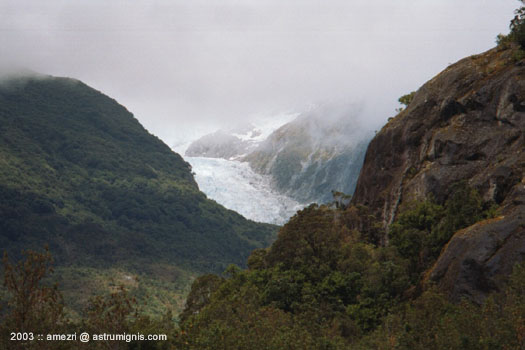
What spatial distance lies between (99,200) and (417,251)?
111488mm

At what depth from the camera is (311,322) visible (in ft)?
99.6

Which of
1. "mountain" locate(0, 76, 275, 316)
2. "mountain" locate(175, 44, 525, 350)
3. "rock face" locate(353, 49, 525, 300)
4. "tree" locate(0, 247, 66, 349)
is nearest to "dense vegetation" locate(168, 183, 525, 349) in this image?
"mountain" locate(175, 44, 525, 350)

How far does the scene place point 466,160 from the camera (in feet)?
121

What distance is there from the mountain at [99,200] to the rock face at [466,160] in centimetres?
5239

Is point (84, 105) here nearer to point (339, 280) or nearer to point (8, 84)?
point (8, 84)

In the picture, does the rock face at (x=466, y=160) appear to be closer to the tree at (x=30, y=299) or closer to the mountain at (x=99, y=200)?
the tree at (x=30, y=299)

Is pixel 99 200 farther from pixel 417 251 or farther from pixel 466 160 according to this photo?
pixel 466 160

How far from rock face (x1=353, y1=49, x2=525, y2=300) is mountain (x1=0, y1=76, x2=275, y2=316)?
52.4m

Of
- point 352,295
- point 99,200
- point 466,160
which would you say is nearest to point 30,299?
point 352,295

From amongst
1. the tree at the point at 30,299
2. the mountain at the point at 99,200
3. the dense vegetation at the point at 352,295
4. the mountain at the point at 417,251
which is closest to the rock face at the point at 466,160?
the mountain at the point at 417,251

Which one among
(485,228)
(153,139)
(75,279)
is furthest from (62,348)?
(153,139)

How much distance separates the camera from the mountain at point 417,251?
23203mm

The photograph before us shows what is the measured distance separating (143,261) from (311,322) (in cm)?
8448

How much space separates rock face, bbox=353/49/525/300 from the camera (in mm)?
26328
